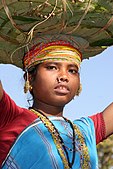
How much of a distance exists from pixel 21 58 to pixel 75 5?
687mm

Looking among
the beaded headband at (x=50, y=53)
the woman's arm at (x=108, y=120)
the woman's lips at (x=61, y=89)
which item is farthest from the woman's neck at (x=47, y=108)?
the woman's arm at (x=108, y=120)

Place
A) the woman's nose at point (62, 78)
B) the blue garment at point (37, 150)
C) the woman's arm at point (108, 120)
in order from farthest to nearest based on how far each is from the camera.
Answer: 1. the woman's arm at point (108, 120)
2. the woman's nose at point (62, 78)
3. the blue garment at point (37, 150)

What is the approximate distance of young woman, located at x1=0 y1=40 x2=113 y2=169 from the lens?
3217mm

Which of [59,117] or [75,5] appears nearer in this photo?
[75,5]

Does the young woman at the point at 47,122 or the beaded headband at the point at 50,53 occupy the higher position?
the beaded headband at the point at 50,53

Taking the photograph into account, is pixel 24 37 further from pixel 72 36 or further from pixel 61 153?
pixel 61 153

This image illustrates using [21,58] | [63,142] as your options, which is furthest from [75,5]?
[63,142]

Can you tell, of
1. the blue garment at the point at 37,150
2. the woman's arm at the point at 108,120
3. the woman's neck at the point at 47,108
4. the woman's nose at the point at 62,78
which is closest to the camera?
the blue garment at the point at 37,150

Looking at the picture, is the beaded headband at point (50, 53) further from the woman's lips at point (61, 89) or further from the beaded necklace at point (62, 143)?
the beaded necklace at point (62, 143)

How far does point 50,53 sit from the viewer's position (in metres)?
3.40

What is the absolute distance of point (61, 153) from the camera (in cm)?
325

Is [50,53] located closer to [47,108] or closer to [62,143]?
[47,108]

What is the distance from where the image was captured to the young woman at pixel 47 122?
3217mm

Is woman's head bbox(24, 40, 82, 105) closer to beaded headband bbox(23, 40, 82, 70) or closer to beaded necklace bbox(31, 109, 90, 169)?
beaded headband bbox(23, 40, 82, 70)
